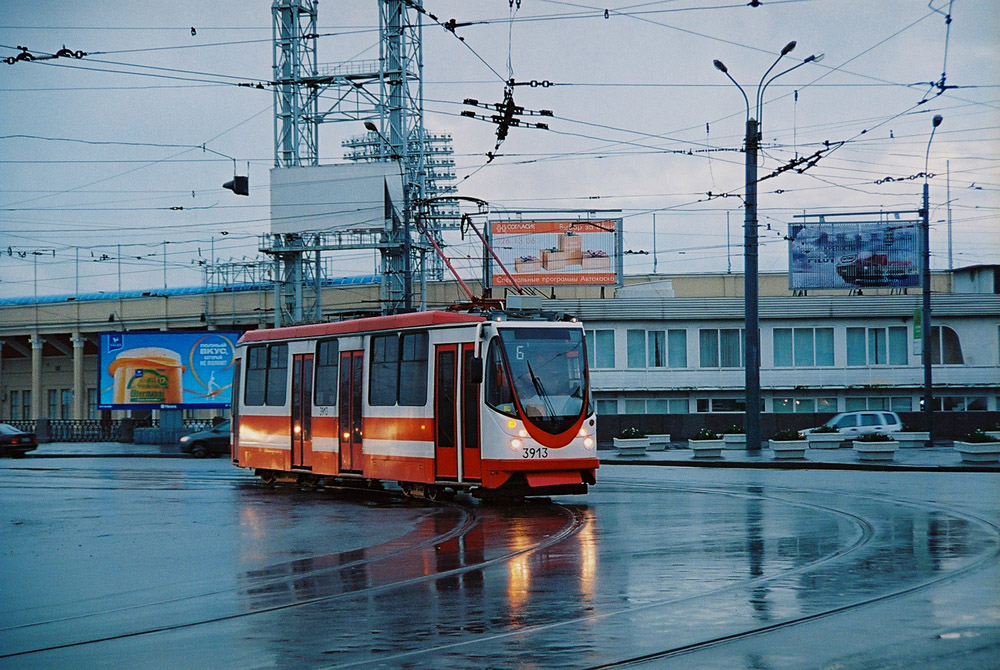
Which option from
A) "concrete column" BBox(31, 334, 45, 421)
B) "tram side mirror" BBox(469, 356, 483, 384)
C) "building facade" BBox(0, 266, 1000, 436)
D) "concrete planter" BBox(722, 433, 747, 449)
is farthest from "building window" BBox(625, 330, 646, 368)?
"concrete column" BBox(31, 334, 45, 421)

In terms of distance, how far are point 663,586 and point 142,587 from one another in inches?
218

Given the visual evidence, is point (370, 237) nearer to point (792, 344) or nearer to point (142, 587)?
point (792, 344)

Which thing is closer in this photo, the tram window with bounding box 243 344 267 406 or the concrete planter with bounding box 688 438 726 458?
the tram window with bounding box 243 344 267 406

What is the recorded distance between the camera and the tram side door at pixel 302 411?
25.5 meters

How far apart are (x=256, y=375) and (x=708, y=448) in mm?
14340

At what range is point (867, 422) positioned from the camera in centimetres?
4472

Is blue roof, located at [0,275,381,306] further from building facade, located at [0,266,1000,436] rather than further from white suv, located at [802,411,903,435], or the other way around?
white suv, located at [802,411,903,435]

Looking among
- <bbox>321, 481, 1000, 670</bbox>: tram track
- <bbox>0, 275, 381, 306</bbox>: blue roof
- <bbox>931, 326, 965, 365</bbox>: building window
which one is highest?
<bbox>0, 275, 381, 306</bbox>: blue roof

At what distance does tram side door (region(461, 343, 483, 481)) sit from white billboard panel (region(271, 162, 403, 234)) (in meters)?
33.7

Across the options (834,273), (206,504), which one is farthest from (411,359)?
(834,273)

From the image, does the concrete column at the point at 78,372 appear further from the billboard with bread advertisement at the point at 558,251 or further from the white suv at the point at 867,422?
the white suv at the point at 867,422

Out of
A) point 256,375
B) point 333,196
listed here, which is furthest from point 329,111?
point 256,375

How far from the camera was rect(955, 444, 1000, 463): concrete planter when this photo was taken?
99.6 ft

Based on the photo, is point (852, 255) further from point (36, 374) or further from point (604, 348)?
point (36, 374)
